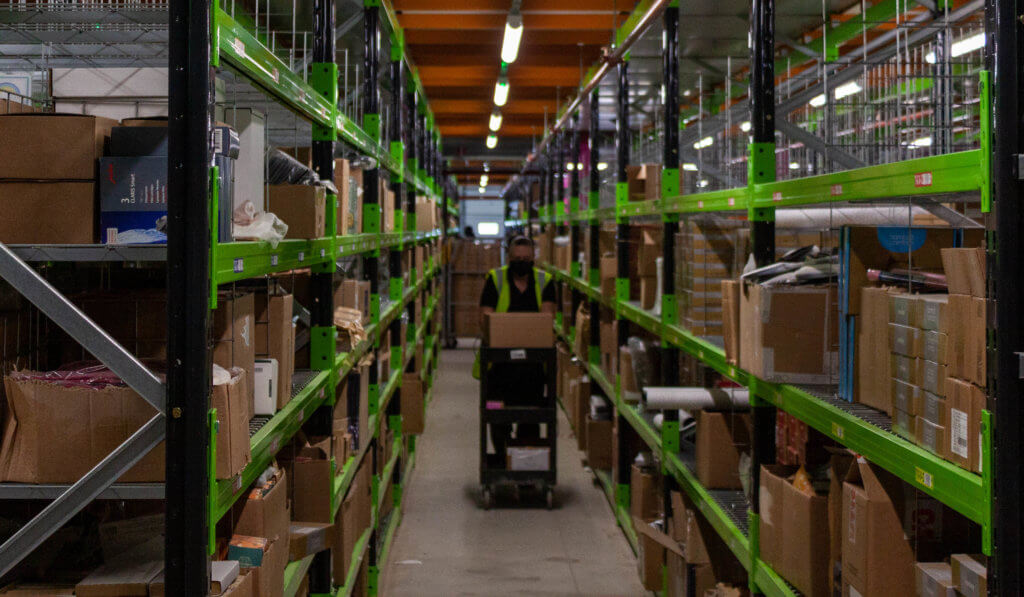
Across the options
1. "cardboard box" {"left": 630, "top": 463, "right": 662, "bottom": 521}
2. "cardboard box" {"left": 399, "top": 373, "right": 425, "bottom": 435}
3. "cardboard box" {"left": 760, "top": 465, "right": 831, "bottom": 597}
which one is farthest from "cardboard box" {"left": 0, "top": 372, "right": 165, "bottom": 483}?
"cardboard box" {"left": 399, "top": 373, "right": 425, "bottom": 435}

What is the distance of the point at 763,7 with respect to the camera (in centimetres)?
302

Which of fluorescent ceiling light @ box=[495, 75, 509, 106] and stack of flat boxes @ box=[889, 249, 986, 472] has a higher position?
fluorescent ceiling light @ box=[495, 75, 509, 106]

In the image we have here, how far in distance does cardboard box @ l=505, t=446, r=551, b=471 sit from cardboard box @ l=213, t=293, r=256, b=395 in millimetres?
4510

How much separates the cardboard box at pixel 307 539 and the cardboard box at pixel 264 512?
0.21 metres

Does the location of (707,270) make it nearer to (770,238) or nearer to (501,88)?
(770,238)

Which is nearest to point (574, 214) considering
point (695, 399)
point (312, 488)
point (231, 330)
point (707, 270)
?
point (707, 270)

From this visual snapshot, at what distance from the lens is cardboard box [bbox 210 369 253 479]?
1964mm

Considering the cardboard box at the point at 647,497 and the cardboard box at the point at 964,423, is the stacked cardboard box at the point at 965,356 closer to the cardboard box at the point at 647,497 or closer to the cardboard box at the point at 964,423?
the cardboard box at the point at 964,423

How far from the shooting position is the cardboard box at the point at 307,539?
2.98m

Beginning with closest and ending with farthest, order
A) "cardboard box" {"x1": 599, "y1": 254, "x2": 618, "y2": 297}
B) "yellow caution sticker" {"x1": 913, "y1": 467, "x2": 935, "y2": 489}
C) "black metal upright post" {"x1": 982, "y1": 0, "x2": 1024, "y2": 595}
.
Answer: "black metal upright post" {"x1": 982, "y1": 0, "x2": 1024, "y2": 595} → "yellow caution sticker" {"x1": 913, "y1": 467, "x2": 935, "y2": 489} → "cardboard box" {"x1": 599, "y1": 254, "x2": 618, "y2": 297}

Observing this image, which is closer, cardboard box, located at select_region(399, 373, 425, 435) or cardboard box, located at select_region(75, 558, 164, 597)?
cardboard box, located at select_region(75, 558, 164, 597)

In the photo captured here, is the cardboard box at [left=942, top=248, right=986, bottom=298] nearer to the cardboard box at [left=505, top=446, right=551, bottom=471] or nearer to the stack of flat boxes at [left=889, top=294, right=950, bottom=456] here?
the stack of flat boxes at [left=889, top=294, right=950, bottom=456]

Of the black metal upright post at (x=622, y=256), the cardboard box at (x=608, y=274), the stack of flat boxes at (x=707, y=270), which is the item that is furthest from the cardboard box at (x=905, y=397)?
the cardboard box at (x=608, y=274)

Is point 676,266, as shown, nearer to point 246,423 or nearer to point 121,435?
point 246,423
